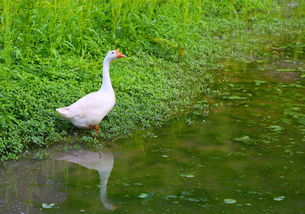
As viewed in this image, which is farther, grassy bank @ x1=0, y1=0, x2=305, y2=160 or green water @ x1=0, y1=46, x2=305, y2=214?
grassy bank @ x1=0, y1=0, x2=305, y2=160

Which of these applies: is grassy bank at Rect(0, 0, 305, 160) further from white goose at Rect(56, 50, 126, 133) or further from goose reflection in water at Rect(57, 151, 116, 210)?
goose reflection in water at Rect(57, 151, 116, 210)

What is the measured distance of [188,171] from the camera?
5.90 m

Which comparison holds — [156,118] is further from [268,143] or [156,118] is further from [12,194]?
[12,194]

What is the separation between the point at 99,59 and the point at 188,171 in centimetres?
346

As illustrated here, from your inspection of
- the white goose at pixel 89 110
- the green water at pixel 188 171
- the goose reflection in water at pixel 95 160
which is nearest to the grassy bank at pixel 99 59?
the white goose at pixel 89 110

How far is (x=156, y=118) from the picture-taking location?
7445 millimetres

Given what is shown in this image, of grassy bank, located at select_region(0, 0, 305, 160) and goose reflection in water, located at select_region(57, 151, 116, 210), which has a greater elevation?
grassy bank, located at select_region(0, 0, 305, 160)

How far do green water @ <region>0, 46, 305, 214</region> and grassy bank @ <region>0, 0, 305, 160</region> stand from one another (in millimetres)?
438

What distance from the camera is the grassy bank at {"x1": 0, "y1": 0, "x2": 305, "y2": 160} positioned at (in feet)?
22.5

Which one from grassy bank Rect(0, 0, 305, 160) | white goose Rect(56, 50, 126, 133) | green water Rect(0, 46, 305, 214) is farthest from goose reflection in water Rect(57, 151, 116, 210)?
white goose Rect(56, 50, 126, 133)

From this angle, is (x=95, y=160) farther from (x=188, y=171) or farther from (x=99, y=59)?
(x=99, y=59)

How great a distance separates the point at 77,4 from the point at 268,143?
13.7ft

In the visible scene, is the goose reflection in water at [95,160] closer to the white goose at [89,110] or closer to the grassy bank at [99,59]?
the grassy bank at [99,59]

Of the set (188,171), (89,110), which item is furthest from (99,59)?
(188,171)
